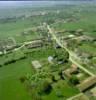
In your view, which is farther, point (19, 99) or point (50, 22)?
point (50, 22)

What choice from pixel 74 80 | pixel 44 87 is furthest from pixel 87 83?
pixel 44 87

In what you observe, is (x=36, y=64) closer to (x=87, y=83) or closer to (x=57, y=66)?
(x=57, y=66)

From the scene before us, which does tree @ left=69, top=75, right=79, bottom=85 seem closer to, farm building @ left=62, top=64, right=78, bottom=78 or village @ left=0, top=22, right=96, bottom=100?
village @ left=0, top=22, right=96, bottom=100

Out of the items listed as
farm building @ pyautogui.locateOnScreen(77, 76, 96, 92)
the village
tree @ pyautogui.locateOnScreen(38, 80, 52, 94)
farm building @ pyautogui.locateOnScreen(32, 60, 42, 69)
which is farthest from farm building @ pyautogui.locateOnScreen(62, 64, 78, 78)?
farm building @ pyautogui.locateOnScreen(32, 60, 42, 69)

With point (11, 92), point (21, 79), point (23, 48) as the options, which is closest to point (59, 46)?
point (23, 48)

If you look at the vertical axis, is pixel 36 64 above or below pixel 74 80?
below

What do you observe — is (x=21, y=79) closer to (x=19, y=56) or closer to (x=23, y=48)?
(x=19, y=56)

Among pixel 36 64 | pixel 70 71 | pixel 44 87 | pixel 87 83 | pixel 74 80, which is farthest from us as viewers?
pixel 36 64

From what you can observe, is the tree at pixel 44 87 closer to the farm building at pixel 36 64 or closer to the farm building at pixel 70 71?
the farm building at pixel 70 71

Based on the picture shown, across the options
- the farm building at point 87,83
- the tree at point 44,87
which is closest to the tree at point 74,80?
the farm building at point 87,83
